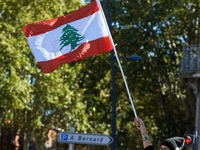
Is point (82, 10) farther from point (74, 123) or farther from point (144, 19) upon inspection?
point (74, 123)

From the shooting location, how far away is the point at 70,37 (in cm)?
766

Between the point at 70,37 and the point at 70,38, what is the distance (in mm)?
22

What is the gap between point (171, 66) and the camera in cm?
2253

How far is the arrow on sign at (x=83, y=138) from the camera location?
8969mm

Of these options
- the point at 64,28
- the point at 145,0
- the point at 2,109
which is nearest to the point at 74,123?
the point at 2,109

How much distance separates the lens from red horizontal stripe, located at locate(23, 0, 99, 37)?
769cm

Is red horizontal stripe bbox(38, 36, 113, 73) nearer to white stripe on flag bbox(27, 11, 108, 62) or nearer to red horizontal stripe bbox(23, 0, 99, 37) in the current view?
white stripe on flag bbox(27, 11, 108, 62)

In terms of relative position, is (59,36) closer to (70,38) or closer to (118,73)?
(70,38)

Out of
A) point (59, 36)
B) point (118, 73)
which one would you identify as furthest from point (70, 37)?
point (118, 73)

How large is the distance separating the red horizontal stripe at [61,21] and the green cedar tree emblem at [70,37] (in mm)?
134

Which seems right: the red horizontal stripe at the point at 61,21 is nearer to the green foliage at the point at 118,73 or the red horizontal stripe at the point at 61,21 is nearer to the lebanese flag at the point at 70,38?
the lebanese flag at the point at 70,38

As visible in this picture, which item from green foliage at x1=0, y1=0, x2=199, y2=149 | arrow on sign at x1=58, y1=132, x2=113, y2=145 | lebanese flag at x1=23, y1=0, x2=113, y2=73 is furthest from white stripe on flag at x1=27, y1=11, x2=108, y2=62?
green foliage at x1=0, y1=0, x2=199, y2=149

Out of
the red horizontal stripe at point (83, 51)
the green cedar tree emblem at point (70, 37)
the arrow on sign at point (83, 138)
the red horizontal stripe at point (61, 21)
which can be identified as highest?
the red horizontal stripe at point (61, 21)

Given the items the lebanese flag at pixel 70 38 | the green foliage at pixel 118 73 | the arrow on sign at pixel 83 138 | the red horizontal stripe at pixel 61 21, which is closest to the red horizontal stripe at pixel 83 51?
the lebanese flag at pixel 70 38
